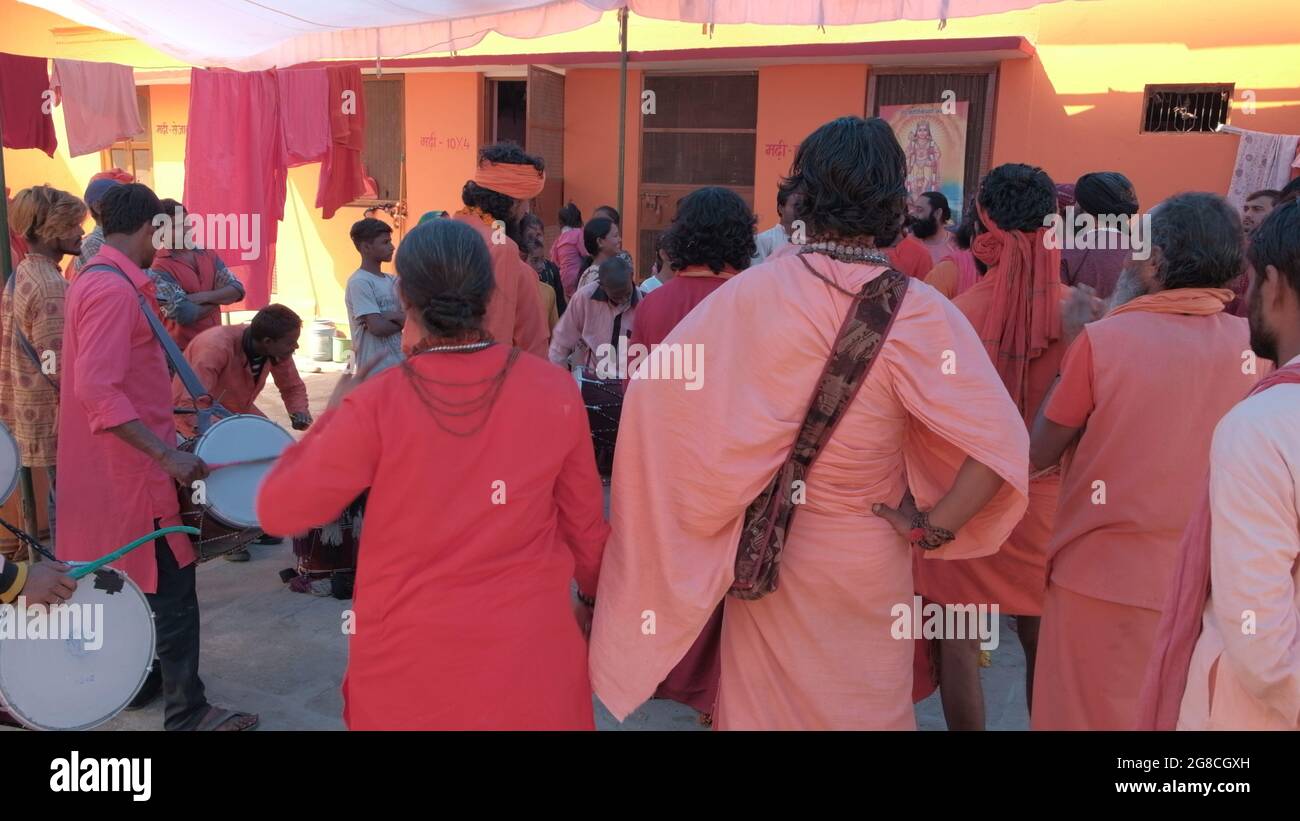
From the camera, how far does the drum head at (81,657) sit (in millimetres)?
2396

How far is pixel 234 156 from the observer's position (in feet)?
22.7

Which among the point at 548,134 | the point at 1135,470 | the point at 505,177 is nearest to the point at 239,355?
the point at 505,177

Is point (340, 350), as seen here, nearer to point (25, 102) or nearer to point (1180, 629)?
point (25, 102)

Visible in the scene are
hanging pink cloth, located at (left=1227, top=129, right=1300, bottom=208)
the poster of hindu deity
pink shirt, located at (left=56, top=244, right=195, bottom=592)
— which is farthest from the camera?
the poster of hindu deity

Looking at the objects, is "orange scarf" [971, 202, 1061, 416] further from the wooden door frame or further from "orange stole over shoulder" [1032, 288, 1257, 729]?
the wooden door frame

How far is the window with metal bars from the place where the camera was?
7.80m

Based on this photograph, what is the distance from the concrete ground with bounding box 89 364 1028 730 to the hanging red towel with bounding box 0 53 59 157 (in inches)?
120

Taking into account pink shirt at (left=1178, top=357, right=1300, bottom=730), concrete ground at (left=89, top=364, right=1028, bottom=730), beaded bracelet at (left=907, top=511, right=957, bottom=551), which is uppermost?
pink shirt at (left=1178, top=357, right=1300, bottom=730)

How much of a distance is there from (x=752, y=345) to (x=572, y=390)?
405 millimetres

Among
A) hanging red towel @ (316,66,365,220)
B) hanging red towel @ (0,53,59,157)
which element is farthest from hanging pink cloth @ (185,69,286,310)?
hanging red towel @ (0,53,59,157)

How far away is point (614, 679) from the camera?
7.09ft
